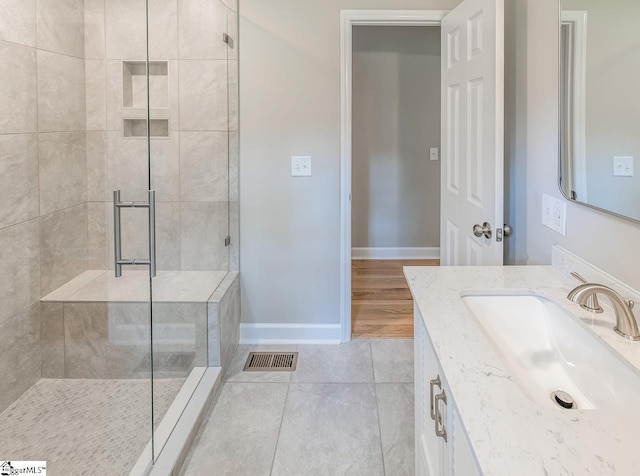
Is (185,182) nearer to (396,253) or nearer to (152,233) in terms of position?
(152,233)

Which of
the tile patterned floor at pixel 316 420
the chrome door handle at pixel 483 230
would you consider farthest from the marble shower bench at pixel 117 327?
the chrome door handle at pixel 483 230

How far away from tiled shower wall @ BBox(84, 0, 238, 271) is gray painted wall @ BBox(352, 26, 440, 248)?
7.79 feet

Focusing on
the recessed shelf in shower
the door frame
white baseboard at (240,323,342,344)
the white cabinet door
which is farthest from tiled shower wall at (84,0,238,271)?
the white cabinet door

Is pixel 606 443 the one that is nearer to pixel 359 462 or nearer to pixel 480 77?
pixel 359 462

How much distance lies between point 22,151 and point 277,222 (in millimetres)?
1459

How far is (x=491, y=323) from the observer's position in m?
1.41

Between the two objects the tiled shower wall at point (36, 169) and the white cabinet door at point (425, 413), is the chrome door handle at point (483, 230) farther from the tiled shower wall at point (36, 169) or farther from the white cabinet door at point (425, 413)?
the tiled shower wall at point (36, 169)

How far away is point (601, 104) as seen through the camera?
1402 millimetres

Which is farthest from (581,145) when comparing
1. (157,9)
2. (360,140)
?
(360,140)

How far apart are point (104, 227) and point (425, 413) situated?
5.83 feet

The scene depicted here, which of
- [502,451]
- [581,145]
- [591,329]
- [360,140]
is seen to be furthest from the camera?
[360,140]

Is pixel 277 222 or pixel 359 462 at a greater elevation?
pixel 277 222

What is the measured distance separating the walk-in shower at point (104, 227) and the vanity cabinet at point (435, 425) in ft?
3.38

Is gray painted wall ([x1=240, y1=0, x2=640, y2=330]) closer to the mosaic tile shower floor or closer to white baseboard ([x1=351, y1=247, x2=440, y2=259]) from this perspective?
the mosaic tile shower floor
